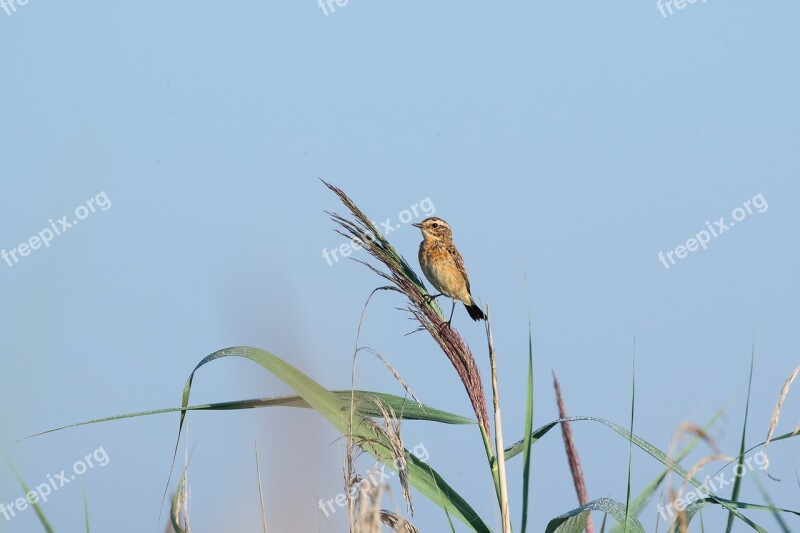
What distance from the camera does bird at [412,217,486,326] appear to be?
6203 millimetres

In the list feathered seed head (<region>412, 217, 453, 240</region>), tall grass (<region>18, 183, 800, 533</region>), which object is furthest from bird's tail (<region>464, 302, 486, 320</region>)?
tall grass (<region>18, 183, 800, 533</region>)

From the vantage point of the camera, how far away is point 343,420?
94.9 inches

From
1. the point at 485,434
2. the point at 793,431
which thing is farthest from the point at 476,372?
the point at 793,431

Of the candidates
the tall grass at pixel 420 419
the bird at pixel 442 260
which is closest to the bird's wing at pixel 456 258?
the bird at pixel 442 260

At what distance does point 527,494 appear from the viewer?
2.08 metres

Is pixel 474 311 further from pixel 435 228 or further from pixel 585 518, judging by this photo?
pixel 585 518

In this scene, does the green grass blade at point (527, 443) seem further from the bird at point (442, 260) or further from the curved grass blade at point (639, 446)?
the bird at point (442, 260)

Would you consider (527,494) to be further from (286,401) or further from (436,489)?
(286,401)

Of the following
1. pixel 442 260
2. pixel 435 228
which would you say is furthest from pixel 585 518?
pixel 435 228

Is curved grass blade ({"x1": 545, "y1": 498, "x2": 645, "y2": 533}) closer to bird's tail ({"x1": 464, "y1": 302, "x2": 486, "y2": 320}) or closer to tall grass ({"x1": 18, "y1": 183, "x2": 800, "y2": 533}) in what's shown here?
tall grass ({"x1": 18, "y1": 183, "x2": 800, "y2": 533})

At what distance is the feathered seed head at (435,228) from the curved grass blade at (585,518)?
400 centimetres

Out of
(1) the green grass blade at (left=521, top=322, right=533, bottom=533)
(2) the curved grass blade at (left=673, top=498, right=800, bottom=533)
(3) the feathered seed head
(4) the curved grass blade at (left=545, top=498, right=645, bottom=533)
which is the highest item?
(3) the feathered seed head

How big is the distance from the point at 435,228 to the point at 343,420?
399 centimetres

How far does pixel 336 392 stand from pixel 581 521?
2.47ft
